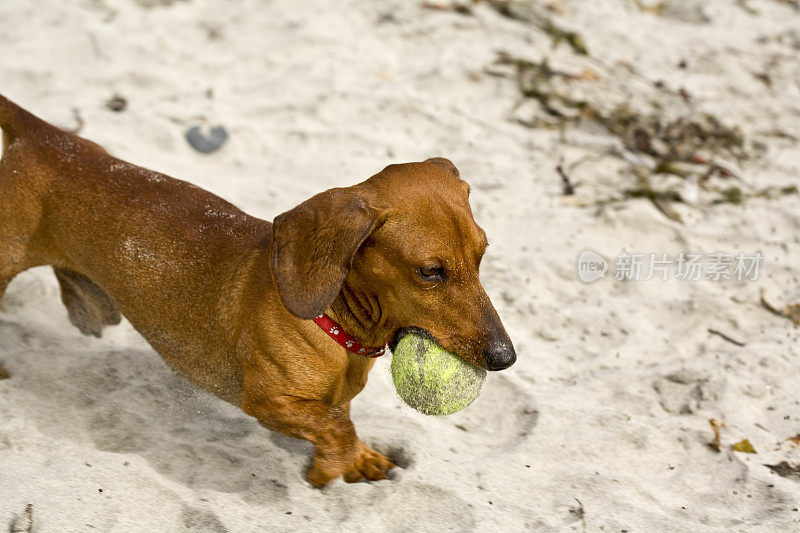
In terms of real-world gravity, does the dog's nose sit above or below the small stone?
above

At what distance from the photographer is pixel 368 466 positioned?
3.18 m

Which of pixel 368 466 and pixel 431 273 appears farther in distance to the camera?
pixel 368 466

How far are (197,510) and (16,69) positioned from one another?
12.8 ft

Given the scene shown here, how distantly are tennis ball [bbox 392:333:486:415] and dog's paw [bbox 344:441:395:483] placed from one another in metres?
0.51

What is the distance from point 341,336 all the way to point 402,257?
42cm

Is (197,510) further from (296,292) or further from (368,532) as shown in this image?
(296,292)

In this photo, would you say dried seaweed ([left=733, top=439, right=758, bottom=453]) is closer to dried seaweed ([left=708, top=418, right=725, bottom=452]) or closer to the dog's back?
dried seaweed ([left=708, top=418, right=725, bottom=452])

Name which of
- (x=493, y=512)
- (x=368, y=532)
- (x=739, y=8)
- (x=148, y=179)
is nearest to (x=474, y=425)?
(x=493, y=512)

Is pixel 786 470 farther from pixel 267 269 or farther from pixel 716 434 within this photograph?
pixel 267 269

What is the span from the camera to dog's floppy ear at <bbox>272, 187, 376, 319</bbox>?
2555 mm

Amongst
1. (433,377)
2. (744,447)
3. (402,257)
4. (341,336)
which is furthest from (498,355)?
(744,447)

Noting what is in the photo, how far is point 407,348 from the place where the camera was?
2748 millimetres

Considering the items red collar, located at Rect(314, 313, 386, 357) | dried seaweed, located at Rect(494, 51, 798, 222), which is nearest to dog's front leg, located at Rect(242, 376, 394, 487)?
red collar, located at Rect(314, 313, 386, 357)

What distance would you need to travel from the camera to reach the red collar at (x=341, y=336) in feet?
9.27
